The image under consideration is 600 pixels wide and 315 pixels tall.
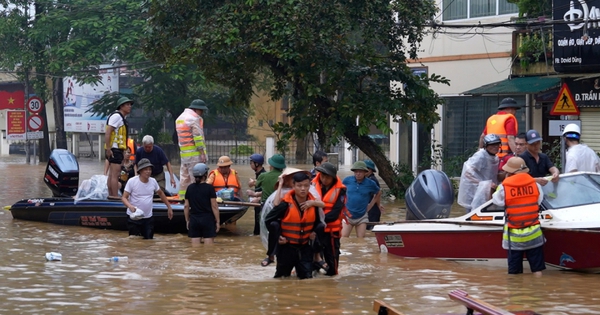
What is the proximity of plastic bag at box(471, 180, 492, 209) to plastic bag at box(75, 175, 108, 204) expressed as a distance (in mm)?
7082

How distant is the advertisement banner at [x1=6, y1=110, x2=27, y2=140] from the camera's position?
4347 centimetres

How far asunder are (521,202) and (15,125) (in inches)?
1454

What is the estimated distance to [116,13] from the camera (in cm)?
3772

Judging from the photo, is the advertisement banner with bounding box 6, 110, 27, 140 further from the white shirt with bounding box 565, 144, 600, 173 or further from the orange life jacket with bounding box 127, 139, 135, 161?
the white shirt with bounding box 565, 144, 600, 173

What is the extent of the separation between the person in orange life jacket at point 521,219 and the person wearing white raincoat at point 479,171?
1.69 metres

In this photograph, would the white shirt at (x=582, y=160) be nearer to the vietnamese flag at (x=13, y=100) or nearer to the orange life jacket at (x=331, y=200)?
the orange life jacket at (x=331, y=200)

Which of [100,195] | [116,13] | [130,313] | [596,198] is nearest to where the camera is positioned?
[130,313]

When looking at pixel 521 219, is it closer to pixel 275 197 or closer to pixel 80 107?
pixel 275 197

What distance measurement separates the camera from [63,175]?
57.8 feet

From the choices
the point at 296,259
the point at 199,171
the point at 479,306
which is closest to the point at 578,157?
Answer: the point at 296,259

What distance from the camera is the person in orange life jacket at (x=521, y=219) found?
10.3m

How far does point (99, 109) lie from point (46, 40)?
144 inches

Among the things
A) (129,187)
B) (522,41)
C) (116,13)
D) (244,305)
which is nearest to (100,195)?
(129,187)

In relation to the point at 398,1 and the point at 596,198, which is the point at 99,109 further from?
the point at 596,198
